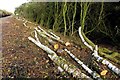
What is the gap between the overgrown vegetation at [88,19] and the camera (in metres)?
8.17

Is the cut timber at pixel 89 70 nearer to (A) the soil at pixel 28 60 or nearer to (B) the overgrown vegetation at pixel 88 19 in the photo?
(A) the soil at pixel 28 60

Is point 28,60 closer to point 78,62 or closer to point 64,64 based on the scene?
point 64,64

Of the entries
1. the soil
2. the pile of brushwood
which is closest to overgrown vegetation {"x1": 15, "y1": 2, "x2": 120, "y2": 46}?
the pile of brushwood

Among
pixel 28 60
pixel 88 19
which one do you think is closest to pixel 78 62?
pixel 28 60

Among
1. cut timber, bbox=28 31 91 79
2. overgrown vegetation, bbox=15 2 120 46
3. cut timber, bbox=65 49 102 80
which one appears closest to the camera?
cut timber, bbox=65 49 102 80

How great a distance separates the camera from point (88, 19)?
8.78m

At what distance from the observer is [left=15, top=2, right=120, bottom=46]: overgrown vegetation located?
26.8 ft

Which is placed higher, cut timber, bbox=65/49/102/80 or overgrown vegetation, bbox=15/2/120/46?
overgrown vegetation, bbox=15/2/120/46

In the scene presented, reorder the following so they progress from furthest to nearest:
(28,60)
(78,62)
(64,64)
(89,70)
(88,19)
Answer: (88,19) → (28,60) → (78,62) → (64,64) → (89,70)

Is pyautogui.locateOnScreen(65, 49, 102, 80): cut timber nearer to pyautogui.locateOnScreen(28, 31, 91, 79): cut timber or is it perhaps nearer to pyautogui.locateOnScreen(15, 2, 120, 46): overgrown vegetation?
pyautogui.locateOnScreen(28, 31, 91, 79): cut timber

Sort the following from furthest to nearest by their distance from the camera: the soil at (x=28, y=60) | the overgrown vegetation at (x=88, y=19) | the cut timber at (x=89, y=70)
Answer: the overgrown vegetation at (x=88, y=19) < the soil at (x=28, y=60) < the cut timber at (x=89, y=70)

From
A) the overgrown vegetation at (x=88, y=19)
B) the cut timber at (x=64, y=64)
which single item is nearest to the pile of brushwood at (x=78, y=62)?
the cut timber at (x=64, y=64)

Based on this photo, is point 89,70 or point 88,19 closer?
point 89,70

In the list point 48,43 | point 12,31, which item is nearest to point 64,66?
point 48,43
